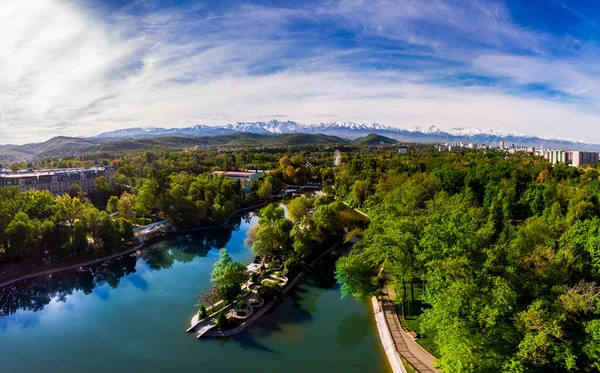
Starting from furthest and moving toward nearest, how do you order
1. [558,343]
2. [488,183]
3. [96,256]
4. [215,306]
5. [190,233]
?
[488,183], [190,233], [96,256], [215,306], [558,343]

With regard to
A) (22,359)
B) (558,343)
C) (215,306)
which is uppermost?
(558,343)

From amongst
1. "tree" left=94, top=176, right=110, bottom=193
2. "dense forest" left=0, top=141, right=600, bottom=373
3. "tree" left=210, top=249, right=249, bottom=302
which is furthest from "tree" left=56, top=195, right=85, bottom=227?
"tree" left=94, top=176, right=110, bottom=193

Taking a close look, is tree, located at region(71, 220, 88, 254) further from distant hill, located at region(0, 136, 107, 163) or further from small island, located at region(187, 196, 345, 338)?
distant hill, located at region(0, 136, 107, 163)

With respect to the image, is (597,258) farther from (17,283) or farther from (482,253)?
(17,283)

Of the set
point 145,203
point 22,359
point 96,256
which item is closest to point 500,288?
point 22,359

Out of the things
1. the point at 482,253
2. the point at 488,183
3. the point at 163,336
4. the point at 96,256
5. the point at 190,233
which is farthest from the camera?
the point at 488,183

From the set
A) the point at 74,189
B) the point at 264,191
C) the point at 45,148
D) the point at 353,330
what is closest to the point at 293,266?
the point at 353,330

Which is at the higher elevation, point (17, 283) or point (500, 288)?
point (500, 288)
